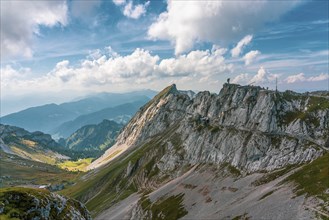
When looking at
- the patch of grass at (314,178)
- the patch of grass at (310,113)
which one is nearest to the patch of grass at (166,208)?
the patch of grass at (314,178)

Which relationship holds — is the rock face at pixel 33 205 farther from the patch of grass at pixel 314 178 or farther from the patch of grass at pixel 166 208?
the patch of grass at pixel 166 208

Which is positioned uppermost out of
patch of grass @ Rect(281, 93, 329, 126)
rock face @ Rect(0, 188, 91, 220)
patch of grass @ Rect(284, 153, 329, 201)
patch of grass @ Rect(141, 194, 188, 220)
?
rock face @ Rect(0, 188, 91, 220)

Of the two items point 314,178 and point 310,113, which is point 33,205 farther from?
point 310,113

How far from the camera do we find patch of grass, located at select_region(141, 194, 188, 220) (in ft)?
511

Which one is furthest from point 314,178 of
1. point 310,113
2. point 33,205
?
point 33,205

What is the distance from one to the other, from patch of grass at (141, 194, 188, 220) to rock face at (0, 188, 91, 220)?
4176 inches

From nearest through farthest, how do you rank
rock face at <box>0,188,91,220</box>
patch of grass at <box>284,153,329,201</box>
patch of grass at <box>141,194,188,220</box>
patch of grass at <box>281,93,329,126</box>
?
rock face at <box>0,188,91,220</box>, patch of grass at <box>284,153,329,201</box>, patch of grass at <box>141,194,188,220</box>, patch of grass at <box>281,93,329,126</box>

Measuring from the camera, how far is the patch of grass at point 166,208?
511ft

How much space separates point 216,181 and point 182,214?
36460 mm

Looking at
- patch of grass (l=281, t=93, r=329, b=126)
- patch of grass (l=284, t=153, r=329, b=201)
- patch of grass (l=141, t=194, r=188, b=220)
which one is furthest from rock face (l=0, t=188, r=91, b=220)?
patch of grass (l=281, t=93, r=329, b=126)

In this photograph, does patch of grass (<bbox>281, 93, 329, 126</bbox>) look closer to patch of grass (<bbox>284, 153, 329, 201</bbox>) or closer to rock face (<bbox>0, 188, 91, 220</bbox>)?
patch of grass (<bbox>284, 153, 329, 201</bbox>)

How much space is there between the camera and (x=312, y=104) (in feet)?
623

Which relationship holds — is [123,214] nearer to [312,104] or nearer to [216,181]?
[216,181]

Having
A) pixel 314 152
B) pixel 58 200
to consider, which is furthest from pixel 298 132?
pixel 58 200
